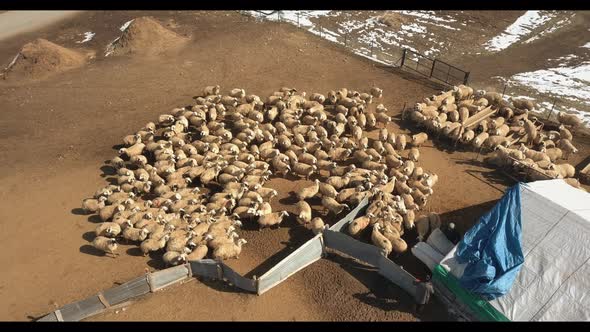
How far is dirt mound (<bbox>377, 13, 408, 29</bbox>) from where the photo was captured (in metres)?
32.7

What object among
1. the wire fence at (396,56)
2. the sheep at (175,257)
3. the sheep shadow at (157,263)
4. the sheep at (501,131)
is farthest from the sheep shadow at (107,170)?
the wire fence at (396,56)

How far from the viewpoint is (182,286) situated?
44.1ft

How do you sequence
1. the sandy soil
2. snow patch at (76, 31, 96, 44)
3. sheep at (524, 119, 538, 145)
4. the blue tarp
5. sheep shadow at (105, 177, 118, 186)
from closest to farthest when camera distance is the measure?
1. the blue tarp
2. sheep shadow at (105, 177, 118, 186)
3. sheep at (524, 119, 538, 145)
4. snow patch at (76, 31, 96, 44)
5. the sandy soil

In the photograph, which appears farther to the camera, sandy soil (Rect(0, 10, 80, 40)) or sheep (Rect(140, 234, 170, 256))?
sandy soil (Rect(0, 10, 80, 40))

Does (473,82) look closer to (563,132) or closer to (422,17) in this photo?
(563,132)

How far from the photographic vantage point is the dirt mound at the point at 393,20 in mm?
32688

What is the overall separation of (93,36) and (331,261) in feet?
89.9

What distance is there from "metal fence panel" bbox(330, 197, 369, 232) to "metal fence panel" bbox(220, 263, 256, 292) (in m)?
3.38

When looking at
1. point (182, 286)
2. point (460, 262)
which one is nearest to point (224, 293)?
point (182, 286)

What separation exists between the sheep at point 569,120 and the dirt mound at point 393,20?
49.4ft

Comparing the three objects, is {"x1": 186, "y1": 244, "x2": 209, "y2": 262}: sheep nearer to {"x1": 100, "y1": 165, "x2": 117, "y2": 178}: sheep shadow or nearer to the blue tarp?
{"x1": 100, "y1": 165, "x2": 117, "y2": 178}: sheep shadow

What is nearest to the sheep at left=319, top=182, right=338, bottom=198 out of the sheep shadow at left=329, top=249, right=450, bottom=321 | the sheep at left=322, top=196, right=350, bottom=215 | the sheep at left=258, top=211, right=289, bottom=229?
the sheep at left=322, top=196, right=350, bottom=215

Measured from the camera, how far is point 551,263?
1187 cm

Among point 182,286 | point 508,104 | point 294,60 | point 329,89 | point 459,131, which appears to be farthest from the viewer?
point 294,60
